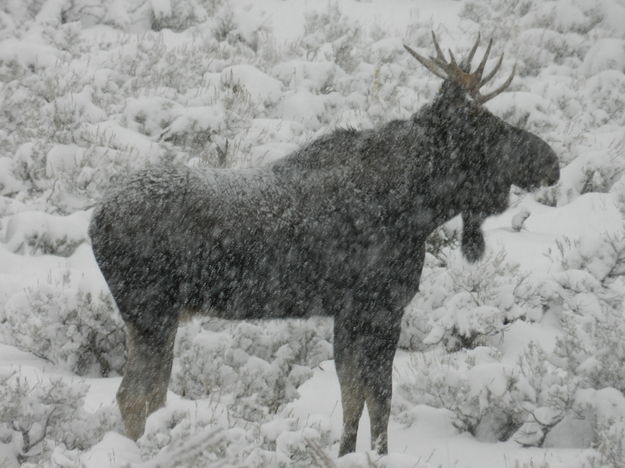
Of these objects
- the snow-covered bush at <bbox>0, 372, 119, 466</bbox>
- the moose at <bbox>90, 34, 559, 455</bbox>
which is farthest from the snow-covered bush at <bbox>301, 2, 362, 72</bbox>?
the snow-covered bush at <bbox>0, 372, 119, 466</bbox>

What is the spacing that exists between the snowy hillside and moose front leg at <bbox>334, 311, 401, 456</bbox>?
0.47 ft

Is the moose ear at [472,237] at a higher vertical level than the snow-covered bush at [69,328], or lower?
higher

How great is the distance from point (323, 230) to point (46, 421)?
1622 millimetres

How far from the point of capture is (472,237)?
5.22m

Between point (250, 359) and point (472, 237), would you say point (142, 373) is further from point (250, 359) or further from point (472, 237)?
point (472, 237)

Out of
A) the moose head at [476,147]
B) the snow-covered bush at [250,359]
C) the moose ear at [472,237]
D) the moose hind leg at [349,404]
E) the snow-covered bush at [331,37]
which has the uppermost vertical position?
the snow-covered bush at [331,37]

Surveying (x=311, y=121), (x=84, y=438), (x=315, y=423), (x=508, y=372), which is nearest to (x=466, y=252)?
(x=508, y=372)

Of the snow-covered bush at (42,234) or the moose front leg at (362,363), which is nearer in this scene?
the moose front leg at (362,363)

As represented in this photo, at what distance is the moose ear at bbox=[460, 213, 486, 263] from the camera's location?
16.7 feet

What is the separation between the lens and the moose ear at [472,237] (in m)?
5.10

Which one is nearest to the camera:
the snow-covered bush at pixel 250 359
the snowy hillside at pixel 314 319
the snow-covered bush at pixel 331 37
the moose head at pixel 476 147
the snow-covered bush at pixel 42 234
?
the snowy hillside at pixel 314 319

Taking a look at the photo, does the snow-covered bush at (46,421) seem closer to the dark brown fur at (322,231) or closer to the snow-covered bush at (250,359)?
the dark brown fur at (322,231)

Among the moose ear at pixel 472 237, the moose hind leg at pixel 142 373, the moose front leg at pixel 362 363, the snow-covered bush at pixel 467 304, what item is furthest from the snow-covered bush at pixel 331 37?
the moose hind leg at pixel 142 373

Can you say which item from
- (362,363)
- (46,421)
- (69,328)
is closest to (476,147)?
(362,363)
